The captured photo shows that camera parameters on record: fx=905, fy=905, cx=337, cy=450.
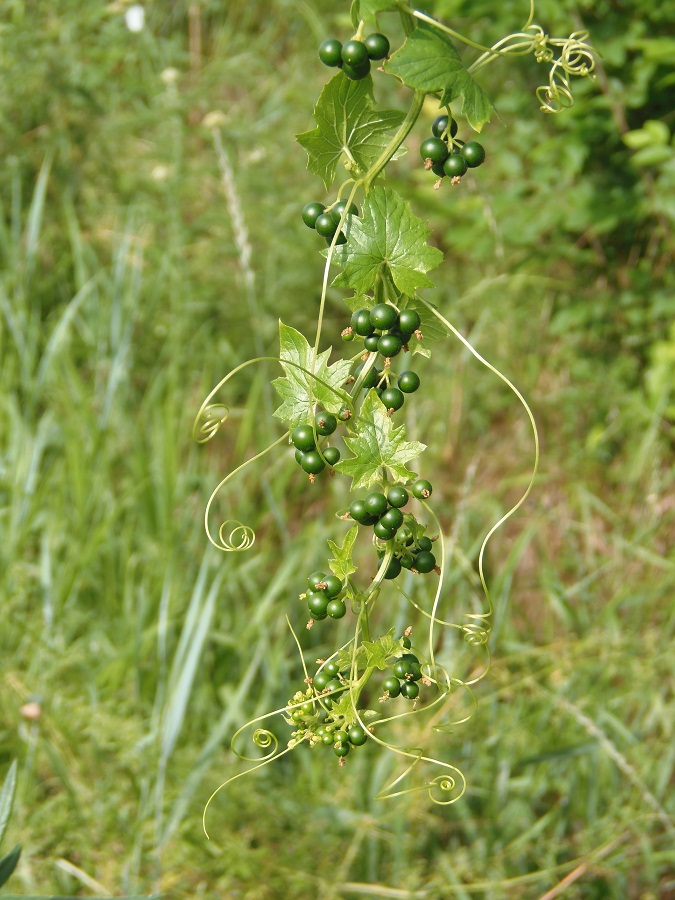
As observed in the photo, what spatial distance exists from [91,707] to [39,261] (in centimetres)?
195

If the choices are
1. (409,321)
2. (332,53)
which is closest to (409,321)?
(409,321)

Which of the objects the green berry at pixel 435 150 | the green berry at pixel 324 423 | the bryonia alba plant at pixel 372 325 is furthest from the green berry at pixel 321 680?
the green berry at pixel 435 150

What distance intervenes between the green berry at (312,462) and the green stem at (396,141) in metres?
0.21

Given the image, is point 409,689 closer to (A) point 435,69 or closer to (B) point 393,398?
(B) point 393,398

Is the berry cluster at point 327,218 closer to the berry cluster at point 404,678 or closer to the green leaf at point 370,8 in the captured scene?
the green leaf at point 370,8

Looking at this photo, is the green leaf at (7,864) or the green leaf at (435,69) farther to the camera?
the green leaf at (7,864)

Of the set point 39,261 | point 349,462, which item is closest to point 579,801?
point 349,462

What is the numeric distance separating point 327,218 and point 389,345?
0.39 ft

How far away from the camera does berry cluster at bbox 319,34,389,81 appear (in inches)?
25.3

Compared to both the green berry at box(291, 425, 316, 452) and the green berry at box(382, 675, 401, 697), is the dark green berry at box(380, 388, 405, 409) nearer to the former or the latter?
the green berry at box(291, 425, 316, 452)

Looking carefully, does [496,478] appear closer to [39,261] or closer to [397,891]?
[397,891]

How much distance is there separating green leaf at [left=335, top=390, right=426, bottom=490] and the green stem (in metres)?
0.17

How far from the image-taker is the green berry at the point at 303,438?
0.68 m

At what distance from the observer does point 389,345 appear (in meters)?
0.68
